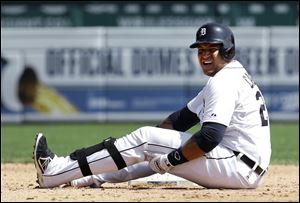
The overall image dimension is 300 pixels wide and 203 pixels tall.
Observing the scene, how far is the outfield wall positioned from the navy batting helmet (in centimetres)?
1115

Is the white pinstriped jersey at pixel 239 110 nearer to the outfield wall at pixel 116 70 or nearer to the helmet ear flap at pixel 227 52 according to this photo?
the helmet ear flap at pixel 227 52

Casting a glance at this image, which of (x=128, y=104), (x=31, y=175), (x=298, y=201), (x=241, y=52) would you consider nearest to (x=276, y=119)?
(x=241, y=52)

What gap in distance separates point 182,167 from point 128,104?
1146cm

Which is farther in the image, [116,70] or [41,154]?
[116,70]

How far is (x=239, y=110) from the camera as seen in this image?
575 cm

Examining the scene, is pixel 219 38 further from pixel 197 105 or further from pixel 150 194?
pixel 150 194

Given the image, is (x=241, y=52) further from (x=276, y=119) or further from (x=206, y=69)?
(x=206, y=69)

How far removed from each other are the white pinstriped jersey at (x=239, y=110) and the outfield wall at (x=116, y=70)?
36.8ft

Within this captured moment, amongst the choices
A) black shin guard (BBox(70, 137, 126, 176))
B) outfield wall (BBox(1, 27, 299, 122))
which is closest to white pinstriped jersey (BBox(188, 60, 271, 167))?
black shin guard (BBox(70, 137, 126, 176))

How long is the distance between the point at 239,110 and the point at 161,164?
0.59m

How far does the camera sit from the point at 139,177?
6.14 metres

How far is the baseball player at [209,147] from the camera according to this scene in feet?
18.6

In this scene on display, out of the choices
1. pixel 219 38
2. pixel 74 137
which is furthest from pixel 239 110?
pixel 74 137

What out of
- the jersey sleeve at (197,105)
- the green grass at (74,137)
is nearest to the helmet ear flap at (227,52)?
the jersey sleeve at (197,105)
